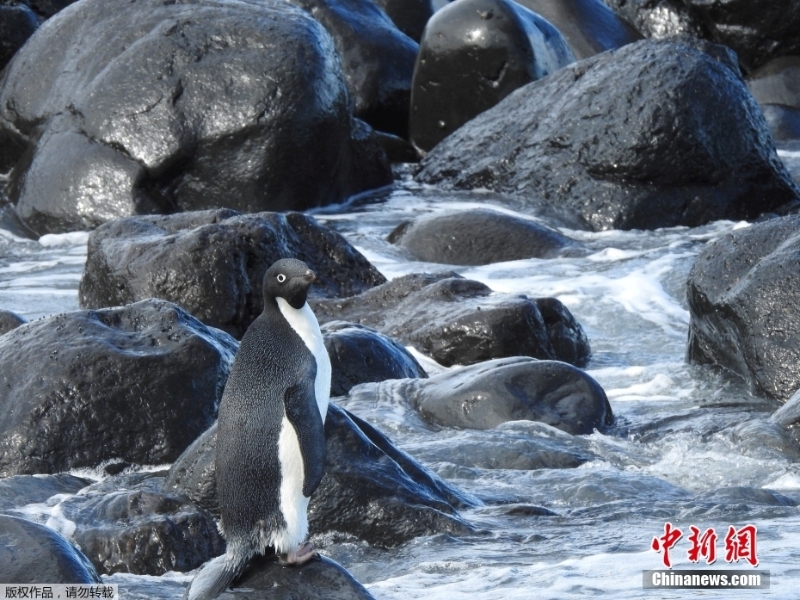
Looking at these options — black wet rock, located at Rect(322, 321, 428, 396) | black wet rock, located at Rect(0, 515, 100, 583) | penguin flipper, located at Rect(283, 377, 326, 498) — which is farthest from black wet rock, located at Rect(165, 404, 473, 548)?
black wet rock, located at Rect(322, 321, 428, 396)

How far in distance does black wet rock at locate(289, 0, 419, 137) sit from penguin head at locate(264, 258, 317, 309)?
40.6 feet

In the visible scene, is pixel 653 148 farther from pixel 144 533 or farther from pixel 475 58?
pixel 144 533

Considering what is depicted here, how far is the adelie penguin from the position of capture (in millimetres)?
4352

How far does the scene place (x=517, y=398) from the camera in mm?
7383

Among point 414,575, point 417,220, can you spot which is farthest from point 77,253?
point 414,575

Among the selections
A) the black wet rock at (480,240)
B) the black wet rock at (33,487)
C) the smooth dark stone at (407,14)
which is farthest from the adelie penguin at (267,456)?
the smooth dark stone at (407,14)

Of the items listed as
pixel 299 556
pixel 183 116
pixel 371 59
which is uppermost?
pixel 299 556

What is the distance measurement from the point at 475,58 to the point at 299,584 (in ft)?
41.2

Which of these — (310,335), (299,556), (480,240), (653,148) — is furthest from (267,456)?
(653,148)

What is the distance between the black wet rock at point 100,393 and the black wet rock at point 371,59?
10.4m

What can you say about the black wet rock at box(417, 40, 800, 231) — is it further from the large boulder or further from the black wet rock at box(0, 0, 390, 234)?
the large boulder

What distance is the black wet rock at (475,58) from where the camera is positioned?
626 inches

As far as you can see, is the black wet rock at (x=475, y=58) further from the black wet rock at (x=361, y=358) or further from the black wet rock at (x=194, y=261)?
the black wet rock at (x=361, y=358)

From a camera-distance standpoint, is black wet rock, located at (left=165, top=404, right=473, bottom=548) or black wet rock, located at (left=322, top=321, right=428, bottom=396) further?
black wet rock, located at (left=322, top=321, right=428, bottom=396)
